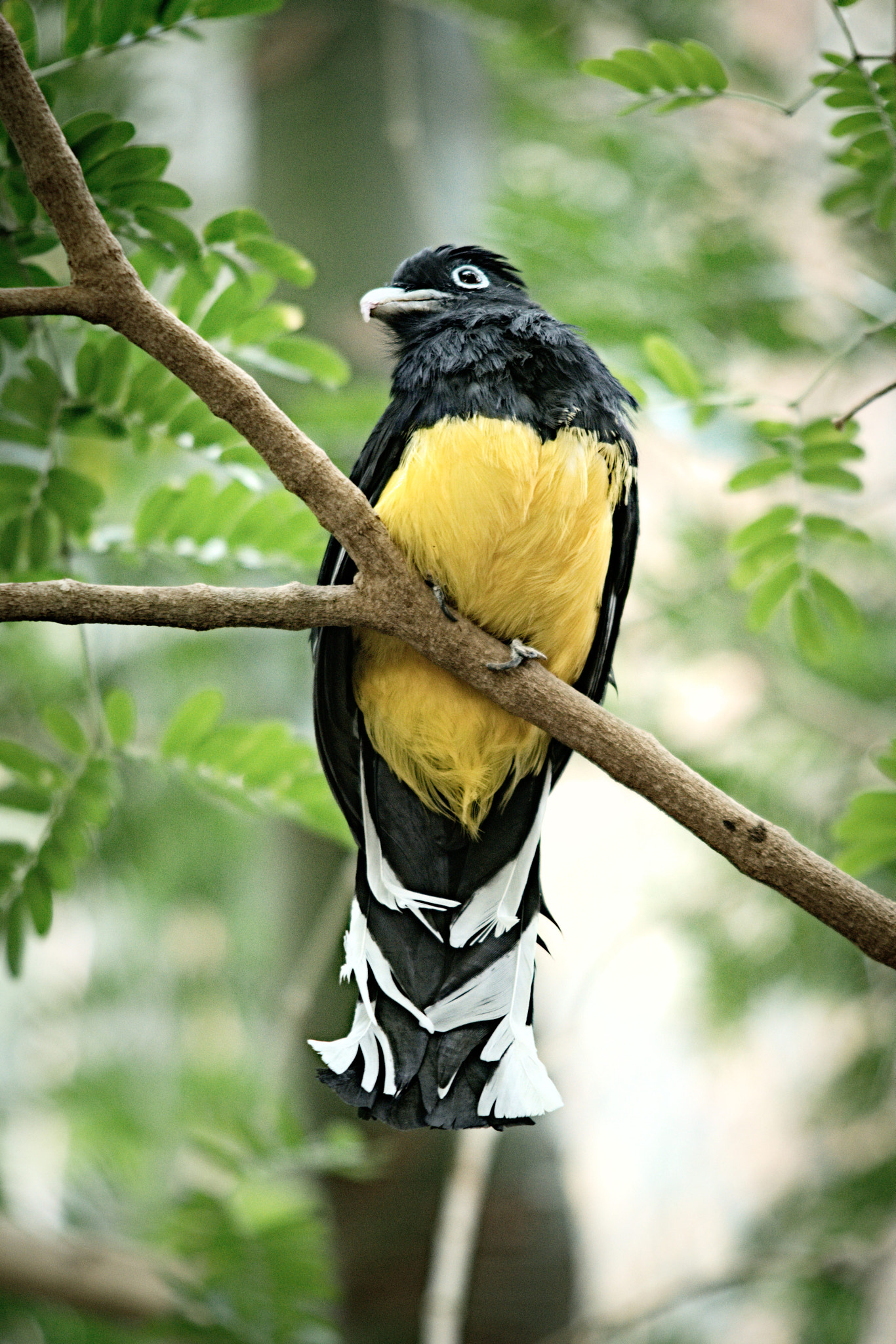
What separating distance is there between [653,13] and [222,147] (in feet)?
7.75

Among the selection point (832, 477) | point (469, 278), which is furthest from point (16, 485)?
point (832, 477)

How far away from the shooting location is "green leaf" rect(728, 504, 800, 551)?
6.63 feet

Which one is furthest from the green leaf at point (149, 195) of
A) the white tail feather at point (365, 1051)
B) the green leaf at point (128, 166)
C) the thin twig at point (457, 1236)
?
the thin twig at point (457, 1236)

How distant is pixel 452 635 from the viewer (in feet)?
4.96

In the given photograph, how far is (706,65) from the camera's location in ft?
5.82

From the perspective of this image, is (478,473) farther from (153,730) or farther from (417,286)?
(153,730)

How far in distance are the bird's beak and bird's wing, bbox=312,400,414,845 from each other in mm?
255

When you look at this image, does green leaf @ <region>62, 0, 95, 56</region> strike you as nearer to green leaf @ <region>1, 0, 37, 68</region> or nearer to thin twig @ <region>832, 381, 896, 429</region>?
green leaf @ <region>1, 0, 37, 68</region>

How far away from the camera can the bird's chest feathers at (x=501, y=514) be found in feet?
5.33

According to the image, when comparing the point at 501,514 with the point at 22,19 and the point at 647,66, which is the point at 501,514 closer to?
the point at 647,66

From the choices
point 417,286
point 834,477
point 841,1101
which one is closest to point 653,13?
point 417,286

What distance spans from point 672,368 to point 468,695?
2.46ft

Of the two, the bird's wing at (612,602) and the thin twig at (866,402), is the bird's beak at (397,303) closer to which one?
the bird's wing at (612,602)

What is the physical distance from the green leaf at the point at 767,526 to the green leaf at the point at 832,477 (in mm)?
65
